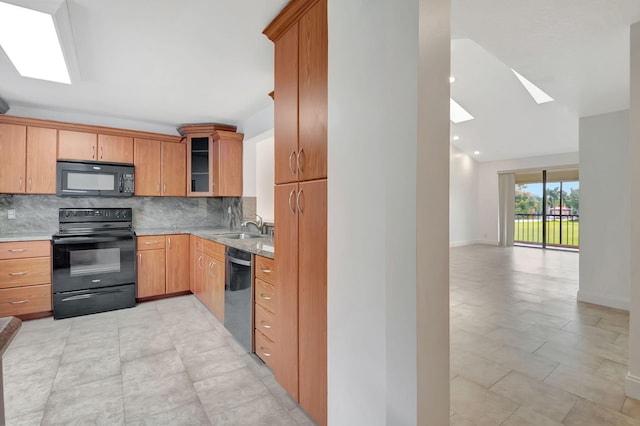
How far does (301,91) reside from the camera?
177cm

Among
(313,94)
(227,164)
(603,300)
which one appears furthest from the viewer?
(227,164)

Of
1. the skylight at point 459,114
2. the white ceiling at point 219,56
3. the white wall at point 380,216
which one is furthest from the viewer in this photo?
the skylight at point 459,114

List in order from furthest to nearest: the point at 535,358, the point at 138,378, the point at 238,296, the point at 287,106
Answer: the point at 238,296
the point at 535,358
the point at 138,378
the point at 287,106

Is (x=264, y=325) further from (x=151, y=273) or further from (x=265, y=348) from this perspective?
(x=151, y=273)

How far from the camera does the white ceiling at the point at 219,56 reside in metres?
1.94

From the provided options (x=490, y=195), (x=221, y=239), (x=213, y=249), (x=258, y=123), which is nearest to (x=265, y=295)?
(x=221, y=239)

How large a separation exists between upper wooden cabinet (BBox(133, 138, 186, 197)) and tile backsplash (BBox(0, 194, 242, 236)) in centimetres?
32

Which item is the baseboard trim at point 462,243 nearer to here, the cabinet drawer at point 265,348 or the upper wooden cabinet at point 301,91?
the cabinet drawer at point 265,348

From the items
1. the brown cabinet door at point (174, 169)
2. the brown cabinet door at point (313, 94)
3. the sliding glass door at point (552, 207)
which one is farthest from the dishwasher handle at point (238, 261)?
the sliding glass door at point (552, 207)

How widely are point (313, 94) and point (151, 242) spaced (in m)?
3.40

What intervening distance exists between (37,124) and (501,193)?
34.2ft

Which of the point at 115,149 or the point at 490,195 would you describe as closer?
the point at 115,149

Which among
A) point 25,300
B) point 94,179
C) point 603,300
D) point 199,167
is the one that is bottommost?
point 603,300

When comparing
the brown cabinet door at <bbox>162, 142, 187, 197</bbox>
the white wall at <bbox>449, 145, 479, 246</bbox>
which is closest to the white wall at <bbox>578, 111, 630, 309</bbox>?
the white wall at <bbox>449, 145, 479, 246</bbox>
